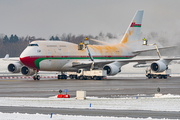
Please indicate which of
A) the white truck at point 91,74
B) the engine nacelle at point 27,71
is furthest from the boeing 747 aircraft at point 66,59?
the white truck at point 91,74

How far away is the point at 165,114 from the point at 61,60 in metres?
35.6

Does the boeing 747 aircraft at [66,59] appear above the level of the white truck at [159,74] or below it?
above

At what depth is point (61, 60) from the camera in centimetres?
5041

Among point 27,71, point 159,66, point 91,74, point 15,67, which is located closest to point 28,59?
point 27,71

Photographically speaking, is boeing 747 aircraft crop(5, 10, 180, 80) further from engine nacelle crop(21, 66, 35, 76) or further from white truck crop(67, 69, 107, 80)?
white truck crop(67, 69, 107, 80)

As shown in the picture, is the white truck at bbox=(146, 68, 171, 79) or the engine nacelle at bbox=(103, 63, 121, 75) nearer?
the engine nacelle at bbox=(103, 63, 121, 75)

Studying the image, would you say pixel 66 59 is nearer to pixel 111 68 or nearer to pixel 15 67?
pixel 111 68

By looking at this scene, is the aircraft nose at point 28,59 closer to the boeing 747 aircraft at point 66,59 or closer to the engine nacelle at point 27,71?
the boeing 747 aircraft at point 66,59

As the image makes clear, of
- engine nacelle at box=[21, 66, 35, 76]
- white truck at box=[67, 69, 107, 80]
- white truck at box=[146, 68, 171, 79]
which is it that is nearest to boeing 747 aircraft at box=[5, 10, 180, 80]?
engine nacelle at box=[21, 66, 35, 76]

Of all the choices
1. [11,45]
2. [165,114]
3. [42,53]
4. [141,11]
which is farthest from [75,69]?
[11,45]

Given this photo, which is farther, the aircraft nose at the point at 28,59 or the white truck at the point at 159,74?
the white truck at the point at 159,74

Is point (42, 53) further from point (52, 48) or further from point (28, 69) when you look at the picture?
point (28, 69)

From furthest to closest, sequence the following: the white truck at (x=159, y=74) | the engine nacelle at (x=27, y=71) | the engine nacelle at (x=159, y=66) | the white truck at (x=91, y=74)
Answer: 1. the engine nacelle at (x=27, y=71)
2. the white truck at (x=159, y=74)
3. the engine nacelle at (x=159, y=66)
4. the white truck at (x=91, y=74)

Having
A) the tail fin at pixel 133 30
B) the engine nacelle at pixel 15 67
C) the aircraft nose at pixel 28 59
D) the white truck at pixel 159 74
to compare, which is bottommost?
the white truck at pixel 159 74
